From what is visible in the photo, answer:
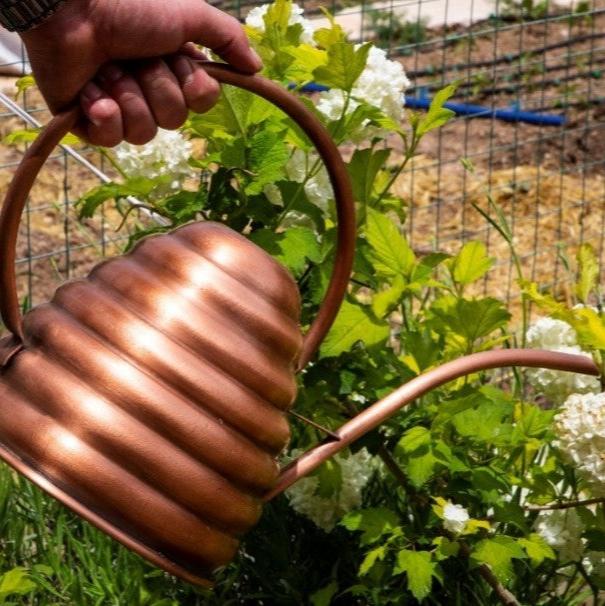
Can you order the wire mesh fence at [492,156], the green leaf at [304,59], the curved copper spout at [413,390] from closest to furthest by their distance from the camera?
the curved copper spout at [413,390] → the green leaf at [304,59] → the wire mesh fence at [492,156]

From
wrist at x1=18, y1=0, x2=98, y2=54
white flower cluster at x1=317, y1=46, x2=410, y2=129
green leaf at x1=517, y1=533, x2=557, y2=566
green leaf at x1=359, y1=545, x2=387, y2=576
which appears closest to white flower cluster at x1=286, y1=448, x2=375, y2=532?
green leaf at x1=359, y1=545, x2=387, y2=576

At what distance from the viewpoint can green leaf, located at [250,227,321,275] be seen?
6.50ft

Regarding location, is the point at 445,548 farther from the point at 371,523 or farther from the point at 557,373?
the point at 557,373

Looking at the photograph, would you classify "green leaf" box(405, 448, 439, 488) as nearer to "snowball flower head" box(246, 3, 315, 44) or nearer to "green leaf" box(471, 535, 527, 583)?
"green leaf" box(471, 535, 527, 583)

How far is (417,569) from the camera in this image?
1.97 meters

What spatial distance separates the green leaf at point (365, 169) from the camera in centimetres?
207

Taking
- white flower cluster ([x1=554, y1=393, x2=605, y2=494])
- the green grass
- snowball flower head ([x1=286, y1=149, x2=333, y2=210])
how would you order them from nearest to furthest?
white flower cluster ([x1=554, y1=393, x2=605, y2=494]), snowball flower head ([x1=286, y1=149, x2=333, y2=210]), the green grass

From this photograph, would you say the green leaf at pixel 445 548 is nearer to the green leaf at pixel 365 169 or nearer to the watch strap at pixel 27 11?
the green leaf at pixel 365 169

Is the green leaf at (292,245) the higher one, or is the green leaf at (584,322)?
the green leaf at (292,245)

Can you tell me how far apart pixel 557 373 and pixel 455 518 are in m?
0.38

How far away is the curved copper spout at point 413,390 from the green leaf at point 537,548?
1.06 feet

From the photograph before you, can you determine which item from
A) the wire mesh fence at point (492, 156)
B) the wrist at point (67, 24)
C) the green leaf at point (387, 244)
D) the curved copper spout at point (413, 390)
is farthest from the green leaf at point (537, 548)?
the wire mesh fence at point (492, 156)

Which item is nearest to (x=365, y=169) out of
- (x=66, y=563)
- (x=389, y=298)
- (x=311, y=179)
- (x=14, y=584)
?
(x=311, y=179)

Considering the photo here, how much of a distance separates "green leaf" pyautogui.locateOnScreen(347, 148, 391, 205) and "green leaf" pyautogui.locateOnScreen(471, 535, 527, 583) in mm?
553
